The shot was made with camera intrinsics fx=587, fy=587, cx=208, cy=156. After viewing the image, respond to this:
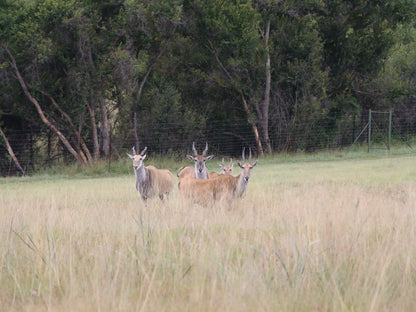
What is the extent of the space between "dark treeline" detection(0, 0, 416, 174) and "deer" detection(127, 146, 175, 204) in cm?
829

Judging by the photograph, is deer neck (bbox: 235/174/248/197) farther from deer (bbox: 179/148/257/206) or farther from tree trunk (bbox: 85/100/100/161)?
tree trunk (bbox: 85/100/100/161)

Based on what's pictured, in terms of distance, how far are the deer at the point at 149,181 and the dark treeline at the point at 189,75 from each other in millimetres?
8292

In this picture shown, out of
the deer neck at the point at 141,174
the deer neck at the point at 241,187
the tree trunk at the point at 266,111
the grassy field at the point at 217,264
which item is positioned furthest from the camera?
the tree trunk at the point at 266,111

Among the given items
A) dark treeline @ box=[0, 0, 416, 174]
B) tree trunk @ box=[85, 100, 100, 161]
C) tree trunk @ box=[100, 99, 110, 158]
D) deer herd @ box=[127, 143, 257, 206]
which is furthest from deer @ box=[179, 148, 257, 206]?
tree trunk @ box=[100, 99, 110, 158]

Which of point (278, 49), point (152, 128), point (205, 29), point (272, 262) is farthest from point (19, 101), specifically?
point (272, 262)

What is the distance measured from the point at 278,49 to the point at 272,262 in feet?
68.7

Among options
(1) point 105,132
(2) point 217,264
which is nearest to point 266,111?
(1) point 105,132

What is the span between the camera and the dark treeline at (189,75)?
19.4 metres

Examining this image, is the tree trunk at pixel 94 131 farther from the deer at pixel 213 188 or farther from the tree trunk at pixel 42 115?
the deer at pixel 213 188

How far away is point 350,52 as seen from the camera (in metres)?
25.9

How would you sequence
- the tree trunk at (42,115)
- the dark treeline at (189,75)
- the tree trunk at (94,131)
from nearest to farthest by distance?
the tree trunk at (42,115), the dark treeline at (189,75), the tree trunk at (94,131)

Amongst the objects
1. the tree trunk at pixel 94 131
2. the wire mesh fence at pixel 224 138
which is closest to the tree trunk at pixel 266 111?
the wire mesh fence at pixel 224 138

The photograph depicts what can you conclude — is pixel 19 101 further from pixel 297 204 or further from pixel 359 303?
pixel 359 303

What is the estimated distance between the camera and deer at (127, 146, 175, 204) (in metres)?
10.9
